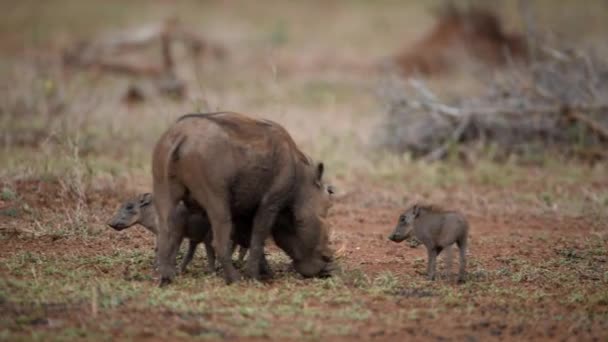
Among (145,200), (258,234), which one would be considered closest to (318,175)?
(258,234)

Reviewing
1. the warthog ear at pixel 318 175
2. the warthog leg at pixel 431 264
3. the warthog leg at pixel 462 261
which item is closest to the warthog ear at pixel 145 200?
the warthog ear at pixel 318 175

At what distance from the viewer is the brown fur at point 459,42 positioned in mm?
19562

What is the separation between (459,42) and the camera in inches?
765

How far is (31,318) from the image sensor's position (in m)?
5.84

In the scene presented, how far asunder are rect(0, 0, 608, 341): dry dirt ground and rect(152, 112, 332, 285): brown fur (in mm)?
240

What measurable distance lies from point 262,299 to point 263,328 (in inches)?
24.8

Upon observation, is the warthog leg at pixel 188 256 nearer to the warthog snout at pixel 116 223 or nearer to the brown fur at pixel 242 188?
the brown fur at pixel 242 188

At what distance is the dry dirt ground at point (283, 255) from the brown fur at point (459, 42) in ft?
2.17

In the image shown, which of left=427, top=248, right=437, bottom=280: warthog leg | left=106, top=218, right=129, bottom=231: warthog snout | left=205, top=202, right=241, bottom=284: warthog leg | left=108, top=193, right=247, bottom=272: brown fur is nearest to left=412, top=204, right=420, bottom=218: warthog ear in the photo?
left=427, top=248, right=437, bottom=280: warthog leg

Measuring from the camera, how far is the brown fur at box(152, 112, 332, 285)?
21.5 ft

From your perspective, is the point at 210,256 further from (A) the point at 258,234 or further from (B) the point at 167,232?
(B) the point at 167,232

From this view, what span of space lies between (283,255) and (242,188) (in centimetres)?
161

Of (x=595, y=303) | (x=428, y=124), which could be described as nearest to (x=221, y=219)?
(x=595, y=303)

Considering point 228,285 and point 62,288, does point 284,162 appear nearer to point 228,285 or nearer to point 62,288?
point 228,285
